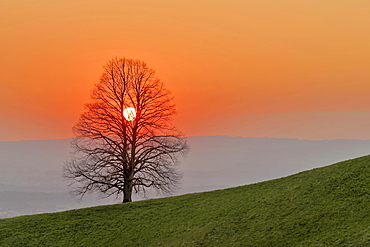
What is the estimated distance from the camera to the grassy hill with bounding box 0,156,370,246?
19.8m

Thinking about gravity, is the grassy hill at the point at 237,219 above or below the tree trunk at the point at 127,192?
below

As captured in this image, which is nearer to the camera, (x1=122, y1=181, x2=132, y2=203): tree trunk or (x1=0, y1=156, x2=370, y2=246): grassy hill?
(x1=0, y1=156, x2=370, y2=246): grassy hill

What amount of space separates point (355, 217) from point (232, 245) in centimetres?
628

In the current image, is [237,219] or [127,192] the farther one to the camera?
[127,192]

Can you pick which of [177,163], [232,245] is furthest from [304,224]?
[177,163]

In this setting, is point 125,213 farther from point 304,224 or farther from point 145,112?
point 304,224

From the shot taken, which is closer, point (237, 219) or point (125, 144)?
point (237, 219)

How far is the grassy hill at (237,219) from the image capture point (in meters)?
19.8

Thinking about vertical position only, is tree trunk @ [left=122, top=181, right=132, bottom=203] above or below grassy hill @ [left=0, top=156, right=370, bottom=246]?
above

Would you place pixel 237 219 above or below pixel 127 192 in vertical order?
below

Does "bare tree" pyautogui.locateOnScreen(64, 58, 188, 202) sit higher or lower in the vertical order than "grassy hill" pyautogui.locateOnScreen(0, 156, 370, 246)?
higher

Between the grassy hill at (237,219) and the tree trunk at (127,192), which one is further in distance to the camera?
the tree trunk at (127,192)

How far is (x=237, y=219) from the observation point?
24.4 m

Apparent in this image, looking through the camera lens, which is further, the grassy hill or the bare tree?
the bare tree
